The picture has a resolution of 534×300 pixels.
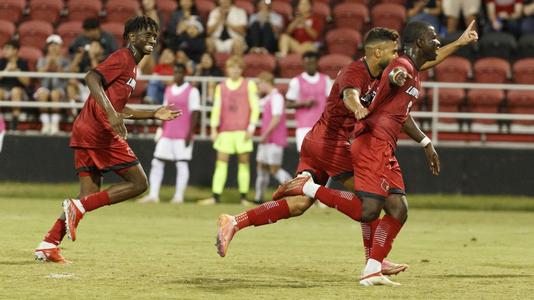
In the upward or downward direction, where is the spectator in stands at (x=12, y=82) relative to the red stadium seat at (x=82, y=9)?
downward

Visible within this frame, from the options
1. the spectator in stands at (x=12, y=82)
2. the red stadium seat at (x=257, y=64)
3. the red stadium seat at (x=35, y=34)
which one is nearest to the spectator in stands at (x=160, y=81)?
the red stadium seat at (x=257, y=64)

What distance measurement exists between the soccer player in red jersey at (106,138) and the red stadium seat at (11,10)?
540 inches

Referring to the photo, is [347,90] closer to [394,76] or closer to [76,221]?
[394,76]

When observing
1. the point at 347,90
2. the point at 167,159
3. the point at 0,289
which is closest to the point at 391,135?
the point at 347,90

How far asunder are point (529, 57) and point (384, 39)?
44.1 feet

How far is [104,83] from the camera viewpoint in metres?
11.6

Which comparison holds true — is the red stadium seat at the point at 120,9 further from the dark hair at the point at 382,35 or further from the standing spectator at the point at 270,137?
the dark hair at the point at 382,35

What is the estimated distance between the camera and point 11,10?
25.2m

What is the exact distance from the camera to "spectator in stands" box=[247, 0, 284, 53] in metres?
23.7

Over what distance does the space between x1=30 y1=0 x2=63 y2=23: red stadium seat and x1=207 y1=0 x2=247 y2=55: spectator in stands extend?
3.28 meters

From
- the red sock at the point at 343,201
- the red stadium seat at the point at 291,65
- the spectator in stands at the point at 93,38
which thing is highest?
the spectator in stands at the point at 93,38

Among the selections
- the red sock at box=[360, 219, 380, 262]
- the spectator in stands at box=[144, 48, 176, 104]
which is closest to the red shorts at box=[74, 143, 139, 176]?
the red sock at box=[360, 219, 380, 262]

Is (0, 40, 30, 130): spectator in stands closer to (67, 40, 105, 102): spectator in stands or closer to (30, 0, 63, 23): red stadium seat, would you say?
(67, 40, 105, 102): spectator in stands

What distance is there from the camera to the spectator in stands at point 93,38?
2181 cm
